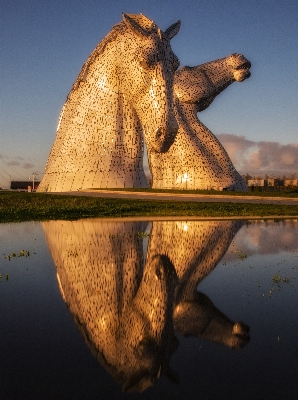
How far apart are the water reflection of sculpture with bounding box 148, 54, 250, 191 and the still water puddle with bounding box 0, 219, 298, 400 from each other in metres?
22.2

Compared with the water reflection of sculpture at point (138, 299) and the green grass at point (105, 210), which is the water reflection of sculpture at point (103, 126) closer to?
the green grass at point (105, 210)

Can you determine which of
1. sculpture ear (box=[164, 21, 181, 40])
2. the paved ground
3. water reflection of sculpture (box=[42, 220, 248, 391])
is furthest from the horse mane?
water reflection of sculpture (box=[42, 220, 248, 391])

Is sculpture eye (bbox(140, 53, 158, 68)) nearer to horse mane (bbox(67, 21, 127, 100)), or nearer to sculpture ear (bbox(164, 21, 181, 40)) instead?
sculpture ear (bbox(164, 21, 181, 40))

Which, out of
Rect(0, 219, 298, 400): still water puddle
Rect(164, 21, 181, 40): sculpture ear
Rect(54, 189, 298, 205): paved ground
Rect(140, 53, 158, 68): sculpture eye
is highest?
Rect(164, 21, 181, 40): sculpture ear

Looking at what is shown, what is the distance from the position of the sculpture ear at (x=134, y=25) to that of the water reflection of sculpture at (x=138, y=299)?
1309 centimetres

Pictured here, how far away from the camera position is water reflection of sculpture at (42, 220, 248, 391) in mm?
3404

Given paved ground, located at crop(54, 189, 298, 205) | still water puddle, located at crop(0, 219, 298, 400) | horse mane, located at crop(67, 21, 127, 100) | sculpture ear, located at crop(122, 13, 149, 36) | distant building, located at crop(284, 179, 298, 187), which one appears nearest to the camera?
still water puddle, located at crop(0, 219, 298, 400)

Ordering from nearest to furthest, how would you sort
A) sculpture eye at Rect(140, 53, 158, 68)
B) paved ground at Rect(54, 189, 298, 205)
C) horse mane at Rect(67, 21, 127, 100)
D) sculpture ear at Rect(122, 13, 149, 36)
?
1. sculpture eye at Rect(140, 53, 158, 68)
2. sculpture ear at Rect(122, 13, 149, 36)
3. horse mane at Rect(67, 21, 127, 100)
4. paved ground at Rect(54, 189, 298, 205)

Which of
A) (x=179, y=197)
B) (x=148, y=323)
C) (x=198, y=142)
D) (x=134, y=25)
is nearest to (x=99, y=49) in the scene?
(x=134, y=25)

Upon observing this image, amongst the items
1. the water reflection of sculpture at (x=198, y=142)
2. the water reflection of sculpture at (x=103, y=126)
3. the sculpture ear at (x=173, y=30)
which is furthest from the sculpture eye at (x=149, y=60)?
the water reflection of sculpture at (x=198, y=142)

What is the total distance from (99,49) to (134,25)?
21.2 feet

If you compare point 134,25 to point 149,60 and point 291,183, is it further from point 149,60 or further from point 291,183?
point 291,183

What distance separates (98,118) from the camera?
2745 cm

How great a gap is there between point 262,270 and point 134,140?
21619mm
